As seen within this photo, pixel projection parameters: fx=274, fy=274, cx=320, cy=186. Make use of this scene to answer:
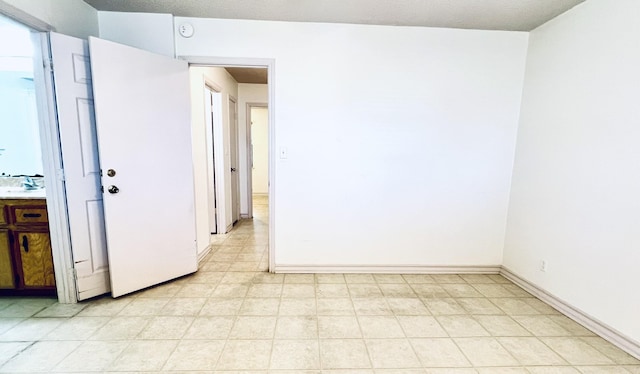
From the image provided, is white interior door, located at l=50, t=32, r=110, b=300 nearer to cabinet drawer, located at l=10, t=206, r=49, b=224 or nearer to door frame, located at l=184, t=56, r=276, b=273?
cabinet drawer, located at l=10, t=206, r=49, b=224

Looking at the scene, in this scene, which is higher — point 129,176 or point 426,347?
point 129,176

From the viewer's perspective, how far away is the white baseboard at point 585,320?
1.74 metres

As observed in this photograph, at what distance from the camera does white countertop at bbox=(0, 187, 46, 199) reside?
2096 mm

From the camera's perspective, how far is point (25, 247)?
7.09ft

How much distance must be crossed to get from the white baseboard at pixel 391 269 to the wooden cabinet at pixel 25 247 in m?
1.86

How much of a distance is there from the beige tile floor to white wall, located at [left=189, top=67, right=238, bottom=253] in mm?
789

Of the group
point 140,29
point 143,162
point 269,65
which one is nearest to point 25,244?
point 143,162

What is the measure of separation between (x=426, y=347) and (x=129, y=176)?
254 cm

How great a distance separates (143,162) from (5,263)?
130 cm

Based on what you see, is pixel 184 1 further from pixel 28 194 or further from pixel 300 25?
pixel 28 194

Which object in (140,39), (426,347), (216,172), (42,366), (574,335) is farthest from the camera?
(216,172)

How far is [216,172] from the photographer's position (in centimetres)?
390

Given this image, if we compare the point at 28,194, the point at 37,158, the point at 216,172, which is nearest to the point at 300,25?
the point at 216,172

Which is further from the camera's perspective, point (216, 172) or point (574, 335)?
point (216, 172)
